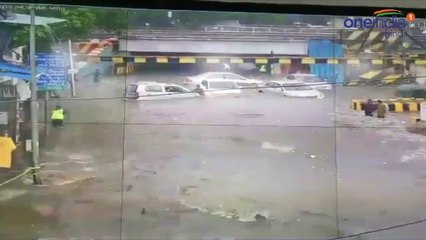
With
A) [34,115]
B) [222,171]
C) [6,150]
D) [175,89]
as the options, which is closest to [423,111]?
[222,171]

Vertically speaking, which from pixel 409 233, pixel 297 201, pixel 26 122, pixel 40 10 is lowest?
pixel 409 233

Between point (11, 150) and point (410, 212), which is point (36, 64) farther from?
point (410, 212)

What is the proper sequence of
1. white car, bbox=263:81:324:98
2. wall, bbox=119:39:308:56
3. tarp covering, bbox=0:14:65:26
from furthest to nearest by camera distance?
white car, bbox=263:81:324:98
wall, bbox=119:39:308:56
tarp covering, bbox=0:14:65:26

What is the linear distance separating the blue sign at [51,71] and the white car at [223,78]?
724mm

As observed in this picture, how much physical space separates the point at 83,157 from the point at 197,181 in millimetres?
685

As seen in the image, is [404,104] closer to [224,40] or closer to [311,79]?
[311,79]

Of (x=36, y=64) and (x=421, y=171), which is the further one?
(x=421, y=171)

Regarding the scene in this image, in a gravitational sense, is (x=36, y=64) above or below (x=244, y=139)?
above

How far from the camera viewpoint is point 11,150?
3.24 meters

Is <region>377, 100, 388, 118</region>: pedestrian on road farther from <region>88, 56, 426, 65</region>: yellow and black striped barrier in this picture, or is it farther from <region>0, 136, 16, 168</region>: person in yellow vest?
<region>0, 136, 16, 168</region>: person in yellow vest

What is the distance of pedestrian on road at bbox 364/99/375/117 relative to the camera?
137 inches

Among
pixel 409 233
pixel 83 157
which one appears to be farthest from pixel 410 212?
pixel 83 157

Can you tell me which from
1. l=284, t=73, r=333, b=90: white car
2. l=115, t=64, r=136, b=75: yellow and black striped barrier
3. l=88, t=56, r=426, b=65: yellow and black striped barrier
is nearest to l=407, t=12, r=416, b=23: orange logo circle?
l=88, t=56, r=426, b=65: yellow and black striped barrier

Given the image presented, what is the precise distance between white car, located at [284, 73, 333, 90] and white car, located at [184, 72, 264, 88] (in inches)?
8.6
